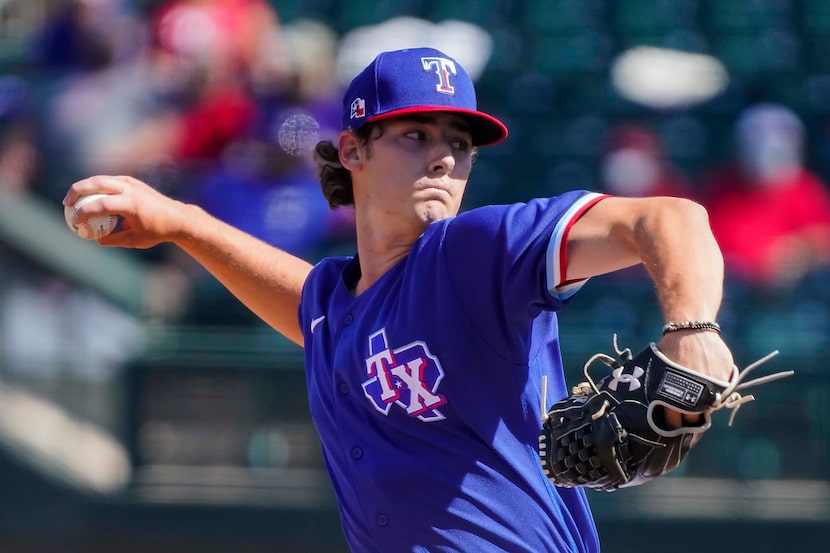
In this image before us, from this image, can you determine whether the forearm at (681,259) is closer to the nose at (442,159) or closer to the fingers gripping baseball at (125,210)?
the nose at (442,159)

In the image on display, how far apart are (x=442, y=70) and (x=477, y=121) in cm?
14

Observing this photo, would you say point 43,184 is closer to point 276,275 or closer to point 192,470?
point 192,470

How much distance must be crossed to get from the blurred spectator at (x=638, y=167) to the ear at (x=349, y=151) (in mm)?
3977

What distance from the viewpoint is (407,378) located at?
88.0 inches

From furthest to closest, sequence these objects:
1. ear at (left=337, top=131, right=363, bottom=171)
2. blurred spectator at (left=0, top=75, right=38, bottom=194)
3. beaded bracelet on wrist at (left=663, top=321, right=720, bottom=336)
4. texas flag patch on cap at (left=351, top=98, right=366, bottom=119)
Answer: blurred spectator at (left=0, top=75, right=38, bottom=194), ear at (left=337, top=131, right=363, bottom=171), texas flag patch on cap at (left=351, top=98, right=366, bottom=119), beaded bracelet on wrist at (left=663, top=321, right=720, bottom=336)

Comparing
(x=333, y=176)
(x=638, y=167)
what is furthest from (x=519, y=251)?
(x=638, y=167)

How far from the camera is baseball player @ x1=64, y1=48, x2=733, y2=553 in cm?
183

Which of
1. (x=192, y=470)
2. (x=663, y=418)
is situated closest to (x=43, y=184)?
(x=192, y=470)

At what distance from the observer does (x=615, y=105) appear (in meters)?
6.84

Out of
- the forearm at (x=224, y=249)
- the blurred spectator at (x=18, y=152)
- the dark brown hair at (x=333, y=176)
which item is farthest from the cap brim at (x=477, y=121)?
the blurred spectator at (x=18, y=152)

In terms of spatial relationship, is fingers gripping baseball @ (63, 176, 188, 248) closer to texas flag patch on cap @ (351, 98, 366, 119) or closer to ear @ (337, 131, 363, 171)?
ear @ (337, 131, 363, 171)

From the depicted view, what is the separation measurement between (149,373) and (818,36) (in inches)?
182

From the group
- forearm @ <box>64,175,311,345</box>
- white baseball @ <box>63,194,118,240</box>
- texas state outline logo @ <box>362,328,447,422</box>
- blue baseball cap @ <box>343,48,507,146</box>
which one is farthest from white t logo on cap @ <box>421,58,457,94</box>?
white baseball @ <box>63,194,118,240</box>

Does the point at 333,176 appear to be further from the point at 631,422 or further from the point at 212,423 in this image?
the point at 212,423
